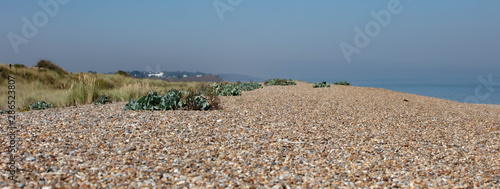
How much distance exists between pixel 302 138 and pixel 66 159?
3.19m

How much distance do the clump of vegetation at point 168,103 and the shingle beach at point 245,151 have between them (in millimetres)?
354

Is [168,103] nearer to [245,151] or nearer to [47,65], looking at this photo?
[245,151]

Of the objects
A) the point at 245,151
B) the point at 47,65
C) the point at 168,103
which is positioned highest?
the point at 47,65

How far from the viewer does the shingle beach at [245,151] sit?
3.46 metres

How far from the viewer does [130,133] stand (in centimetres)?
509

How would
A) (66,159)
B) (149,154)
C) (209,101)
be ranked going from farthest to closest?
(209,101) → (149,154) → (66,159)

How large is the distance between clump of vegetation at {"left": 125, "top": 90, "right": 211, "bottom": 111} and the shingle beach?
35cm

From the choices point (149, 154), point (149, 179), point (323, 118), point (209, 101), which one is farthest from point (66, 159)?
point (323, 118)

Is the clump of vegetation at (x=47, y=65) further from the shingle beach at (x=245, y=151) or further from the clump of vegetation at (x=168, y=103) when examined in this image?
the shingle beach at (x=245, y=151)

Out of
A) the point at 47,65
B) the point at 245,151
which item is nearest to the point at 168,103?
the point at 245,151

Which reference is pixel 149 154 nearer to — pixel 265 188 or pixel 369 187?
pixel 265 188

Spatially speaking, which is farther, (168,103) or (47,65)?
(47,65)

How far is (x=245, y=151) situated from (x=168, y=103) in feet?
10.9

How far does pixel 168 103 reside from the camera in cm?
718
